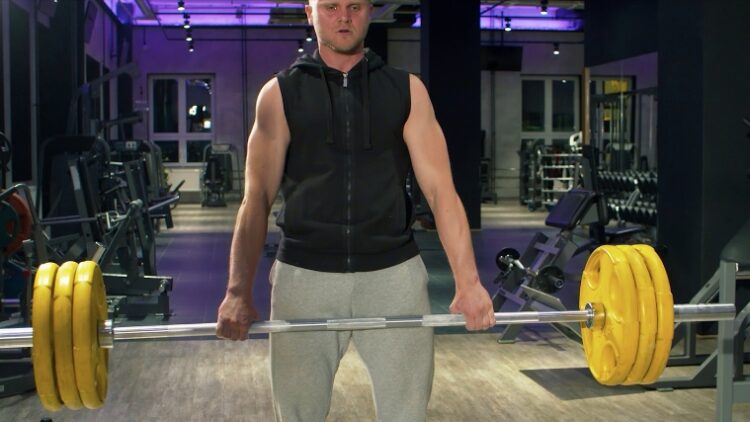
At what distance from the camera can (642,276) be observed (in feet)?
7.00

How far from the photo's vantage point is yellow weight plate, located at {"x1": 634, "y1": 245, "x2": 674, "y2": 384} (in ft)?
6.93

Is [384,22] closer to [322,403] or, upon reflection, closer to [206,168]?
[206,168]

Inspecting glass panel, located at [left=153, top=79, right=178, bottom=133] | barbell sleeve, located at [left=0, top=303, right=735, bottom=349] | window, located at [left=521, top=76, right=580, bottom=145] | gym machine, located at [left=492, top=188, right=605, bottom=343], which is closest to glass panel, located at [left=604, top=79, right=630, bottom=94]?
gym machine, located at [left=492, top=188, right=605, bottom=343]

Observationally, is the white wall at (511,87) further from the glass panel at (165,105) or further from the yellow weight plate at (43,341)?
the yellow weight plate at (43,341)

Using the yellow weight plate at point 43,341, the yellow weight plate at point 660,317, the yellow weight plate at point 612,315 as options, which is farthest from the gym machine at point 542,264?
the yellow weight plate at point 43,341

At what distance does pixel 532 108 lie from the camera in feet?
61.0

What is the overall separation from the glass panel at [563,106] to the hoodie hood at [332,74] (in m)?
16.9

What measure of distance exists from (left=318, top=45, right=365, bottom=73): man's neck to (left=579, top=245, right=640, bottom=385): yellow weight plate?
0.74m

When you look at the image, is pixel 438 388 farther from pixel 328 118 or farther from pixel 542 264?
pixel 328 118

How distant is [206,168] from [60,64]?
6318mm

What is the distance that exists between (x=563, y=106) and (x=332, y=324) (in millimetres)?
17247

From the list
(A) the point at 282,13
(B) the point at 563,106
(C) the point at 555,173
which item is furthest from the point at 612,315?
(B) the point at 563,106

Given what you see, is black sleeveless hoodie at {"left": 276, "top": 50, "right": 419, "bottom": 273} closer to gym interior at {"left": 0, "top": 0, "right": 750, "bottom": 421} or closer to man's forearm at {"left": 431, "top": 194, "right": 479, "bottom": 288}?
man's forearm at {"left": 431, "top": 194, "right": 479, "bottom": 288}

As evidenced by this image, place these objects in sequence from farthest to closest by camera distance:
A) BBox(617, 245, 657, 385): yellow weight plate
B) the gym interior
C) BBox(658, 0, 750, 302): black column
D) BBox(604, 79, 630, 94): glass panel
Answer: BBox(604, 79, 630, 94): glass panel < BBox(658, 0, 750, 302): black column < the gym interior < BBox(617, 245, 657, 385): yellow weight plate
